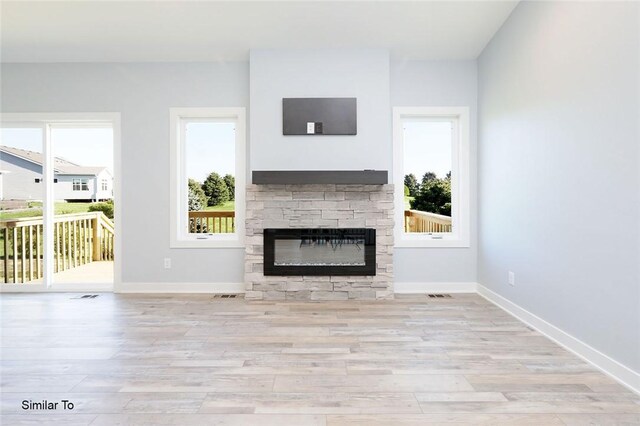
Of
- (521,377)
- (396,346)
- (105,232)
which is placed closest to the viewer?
(521,377)

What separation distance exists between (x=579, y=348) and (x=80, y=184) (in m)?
5.33

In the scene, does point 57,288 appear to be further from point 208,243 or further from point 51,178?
point 208,243

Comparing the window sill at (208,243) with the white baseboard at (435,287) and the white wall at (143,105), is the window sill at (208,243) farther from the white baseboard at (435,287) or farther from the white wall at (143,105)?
the white baseboard at (435,287)

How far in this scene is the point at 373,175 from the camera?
378 cm

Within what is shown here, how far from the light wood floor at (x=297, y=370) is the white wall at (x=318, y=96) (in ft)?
5.25

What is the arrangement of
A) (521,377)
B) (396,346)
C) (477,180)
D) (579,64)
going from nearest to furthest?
(521,377), (579,64), (396,346), (477,180)

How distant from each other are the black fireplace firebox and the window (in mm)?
2453

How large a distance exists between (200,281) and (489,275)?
321 cm

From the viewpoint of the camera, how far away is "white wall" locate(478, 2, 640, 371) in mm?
2037

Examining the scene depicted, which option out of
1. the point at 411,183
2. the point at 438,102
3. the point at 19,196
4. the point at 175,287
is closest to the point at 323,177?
the point at 411,183

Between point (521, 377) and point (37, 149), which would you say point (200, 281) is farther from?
point (521, 377)

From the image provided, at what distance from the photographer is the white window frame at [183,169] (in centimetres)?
426

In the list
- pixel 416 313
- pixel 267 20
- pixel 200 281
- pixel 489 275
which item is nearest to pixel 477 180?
pixel 489 275

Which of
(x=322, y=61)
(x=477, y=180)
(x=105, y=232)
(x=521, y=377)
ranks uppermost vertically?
(x=322, y=61)
